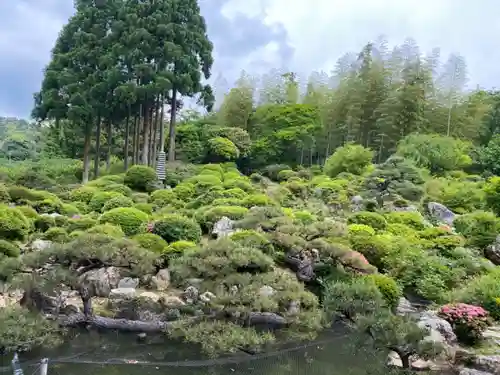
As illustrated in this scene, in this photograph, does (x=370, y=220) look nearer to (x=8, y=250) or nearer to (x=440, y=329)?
(x=440, y=329)

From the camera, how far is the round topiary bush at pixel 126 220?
12.7 metres

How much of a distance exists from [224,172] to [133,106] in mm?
5188

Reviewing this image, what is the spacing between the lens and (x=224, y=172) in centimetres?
2205

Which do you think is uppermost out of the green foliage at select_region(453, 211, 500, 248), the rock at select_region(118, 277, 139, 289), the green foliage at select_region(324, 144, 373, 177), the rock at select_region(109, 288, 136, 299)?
the green foliage at select_region(324, 144, 373, 177)

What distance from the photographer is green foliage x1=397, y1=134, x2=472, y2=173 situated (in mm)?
21266

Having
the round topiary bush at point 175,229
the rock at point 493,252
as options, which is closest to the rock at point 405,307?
the rock at point 493,252

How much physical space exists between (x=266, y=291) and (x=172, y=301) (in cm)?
218

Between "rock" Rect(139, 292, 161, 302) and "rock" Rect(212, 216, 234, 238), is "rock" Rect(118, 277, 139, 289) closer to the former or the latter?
"rock" Rect(139, 292, 161, 302)

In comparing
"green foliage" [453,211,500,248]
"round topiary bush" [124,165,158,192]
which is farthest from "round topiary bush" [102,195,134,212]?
"green foliage" [453,211,500,248]

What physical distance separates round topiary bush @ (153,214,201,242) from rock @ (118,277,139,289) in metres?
1.93

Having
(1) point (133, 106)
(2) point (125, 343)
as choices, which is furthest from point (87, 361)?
(1) point (133, 106)

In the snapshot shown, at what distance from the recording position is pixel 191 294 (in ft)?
30.5

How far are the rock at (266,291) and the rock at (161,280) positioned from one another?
2736 millimetres

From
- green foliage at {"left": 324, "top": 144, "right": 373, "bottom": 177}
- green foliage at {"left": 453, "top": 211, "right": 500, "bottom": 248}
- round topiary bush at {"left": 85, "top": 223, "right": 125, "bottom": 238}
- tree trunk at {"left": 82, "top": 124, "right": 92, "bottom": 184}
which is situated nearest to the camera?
round topiary bush at {"left": 85, "top": 223, "right": 125, "bottom": 238}
